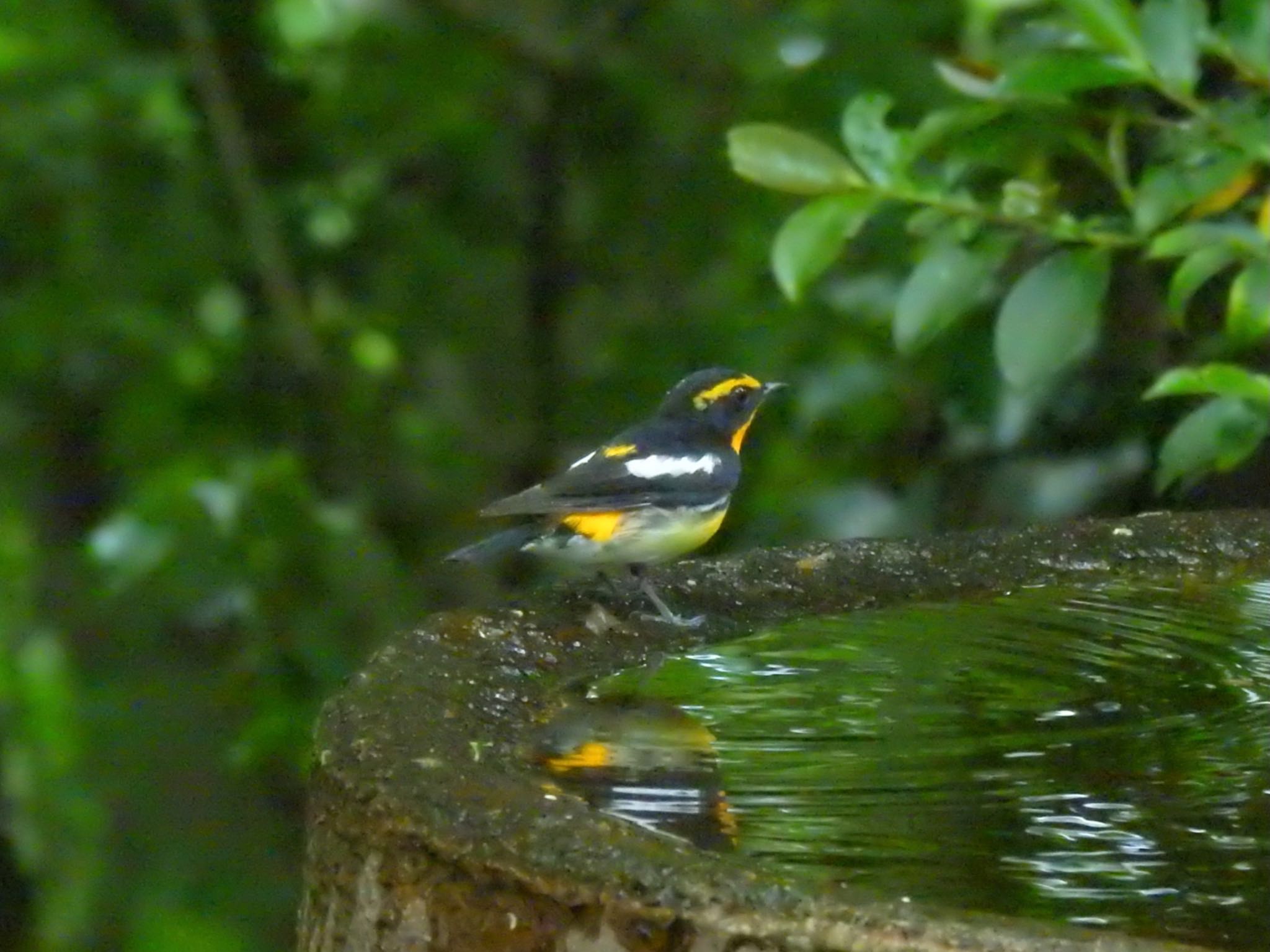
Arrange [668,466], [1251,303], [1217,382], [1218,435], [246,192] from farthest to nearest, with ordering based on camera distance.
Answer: [246,192] → [668,466] → [1218,435] → [1251,303] → [1217,382]

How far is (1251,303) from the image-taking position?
9.25ft

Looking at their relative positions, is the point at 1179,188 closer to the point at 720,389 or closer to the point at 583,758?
the point at 720,389

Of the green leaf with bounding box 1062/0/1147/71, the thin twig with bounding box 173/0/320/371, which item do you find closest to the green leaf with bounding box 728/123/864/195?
the green leaf with bounding box 1062/0/1147/71

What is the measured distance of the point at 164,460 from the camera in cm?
486

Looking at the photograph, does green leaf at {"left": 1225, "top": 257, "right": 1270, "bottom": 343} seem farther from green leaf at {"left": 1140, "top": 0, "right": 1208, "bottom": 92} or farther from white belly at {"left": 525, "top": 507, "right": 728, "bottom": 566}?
white belly at {"left": 525, "top": 507, "right": 728, "bottom": 566}

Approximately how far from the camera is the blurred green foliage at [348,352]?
4109 mm

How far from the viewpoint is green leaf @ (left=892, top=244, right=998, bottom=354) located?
121 inches

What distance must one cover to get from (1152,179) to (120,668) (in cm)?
294

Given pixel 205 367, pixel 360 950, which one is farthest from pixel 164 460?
pixel 360 950

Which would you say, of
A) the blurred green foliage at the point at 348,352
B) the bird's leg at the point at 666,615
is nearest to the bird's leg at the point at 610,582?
the bird's leg at the point at 666,615

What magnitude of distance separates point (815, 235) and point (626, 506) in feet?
1.70

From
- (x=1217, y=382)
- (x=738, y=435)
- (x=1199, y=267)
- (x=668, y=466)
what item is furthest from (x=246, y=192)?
(x=1217, y=382)

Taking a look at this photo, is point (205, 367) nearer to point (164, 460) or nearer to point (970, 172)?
point (164, 460)

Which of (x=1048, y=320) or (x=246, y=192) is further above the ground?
(x=246, y=192)
